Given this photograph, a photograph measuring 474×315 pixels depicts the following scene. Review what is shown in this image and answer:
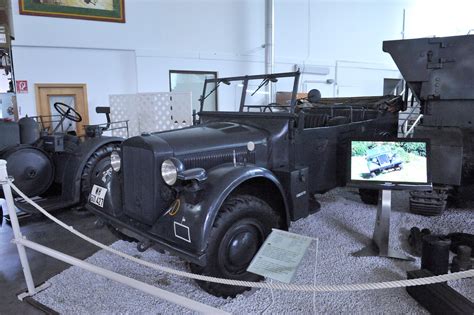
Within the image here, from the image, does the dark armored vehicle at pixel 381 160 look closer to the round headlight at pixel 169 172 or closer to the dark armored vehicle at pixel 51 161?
the round headlight at pixel 169 172

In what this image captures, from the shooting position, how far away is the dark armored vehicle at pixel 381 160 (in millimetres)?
2984

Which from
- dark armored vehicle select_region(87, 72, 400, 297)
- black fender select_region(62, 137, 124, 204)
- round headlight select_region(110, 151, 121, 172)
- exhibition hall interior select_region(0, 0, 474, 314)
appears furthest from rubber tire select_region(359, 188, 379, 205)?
black fender select_region(62, 137, 124, 204)

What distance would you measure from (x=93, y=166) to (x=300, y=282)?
297cm

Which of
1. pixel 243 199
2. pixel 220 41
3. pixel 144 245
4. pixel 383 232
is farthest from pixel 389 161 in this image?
pixel 220 41

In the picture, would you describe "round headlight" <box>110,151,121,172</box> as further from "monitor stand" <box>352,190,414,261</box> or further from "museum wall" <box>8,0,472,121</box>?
"museum wall" <box>8,0,472,121</box>

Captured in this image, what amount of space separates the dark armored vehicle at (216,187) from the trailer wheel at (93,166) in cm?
147

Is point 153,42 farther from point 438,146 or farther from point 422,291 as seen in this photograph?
point 422,291

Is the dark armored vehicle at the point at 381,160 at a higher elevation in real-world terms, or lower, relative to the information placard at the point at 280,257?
higher

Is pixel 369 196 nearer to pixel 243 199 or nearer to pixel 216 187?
pixel 243 199

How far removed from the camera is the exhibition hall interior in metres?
2.34

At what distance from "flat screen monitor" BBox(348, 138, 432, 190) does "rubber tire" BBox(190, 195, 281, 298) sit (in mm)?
915

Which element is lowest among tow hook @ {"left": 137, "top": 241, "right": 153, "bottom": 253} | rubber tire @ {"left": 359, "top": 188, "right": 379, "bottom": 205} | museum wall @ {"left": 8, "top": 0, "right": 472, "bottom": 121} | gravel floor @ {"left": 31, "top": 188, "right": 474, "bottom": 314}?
gravel floor @ {"left": 31, "top": 188, "right": 474, "bottom": 314}

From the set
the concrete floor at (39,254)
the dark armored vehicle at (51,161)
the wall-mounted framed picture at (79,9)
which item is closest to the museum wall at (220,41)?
the wall-mounted framed picture at (79,9)

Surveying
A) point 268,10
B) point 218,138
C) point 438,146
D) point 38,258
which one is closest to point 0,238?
point 38,258
